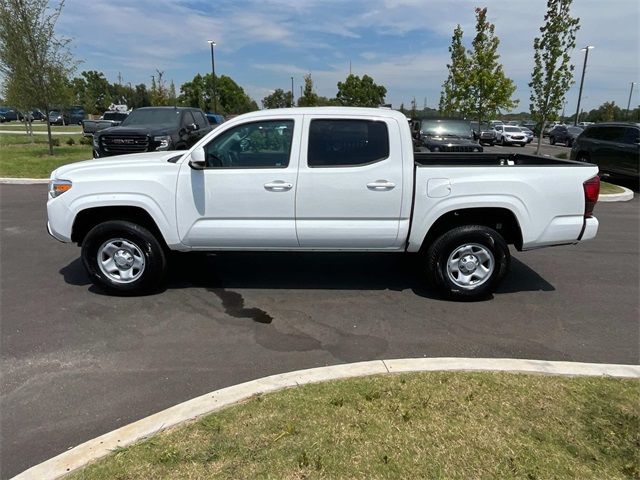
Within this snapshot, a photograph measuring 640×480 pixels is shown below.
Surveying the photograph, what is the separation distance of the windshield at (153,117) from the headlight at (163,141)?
1.16m

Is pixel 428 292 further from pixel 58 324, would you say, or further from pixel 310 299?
pixel 58 324

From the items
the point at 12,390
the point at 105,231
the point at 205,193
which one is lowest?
the point at 12,390

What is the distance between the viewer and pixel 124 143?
11.9m

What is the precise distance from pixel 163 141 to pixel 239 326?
925 centimetres

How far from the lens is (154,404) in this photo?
3.07m

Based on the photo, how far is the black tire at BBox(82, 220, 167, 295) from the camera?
4.71m

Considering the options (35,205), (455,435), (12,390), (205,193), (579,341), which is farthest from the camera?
(35,205)

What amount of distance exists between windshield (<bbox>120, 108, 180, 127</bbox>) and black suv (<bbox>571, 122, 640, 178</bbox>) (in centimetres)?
1260

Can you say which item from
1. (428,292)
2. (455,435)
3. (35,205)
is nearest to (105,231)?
(428,292)

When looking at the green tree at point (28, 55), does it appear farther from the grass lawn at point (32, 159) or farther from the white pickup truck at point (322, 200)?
the white pickup truck at point (322, 200)

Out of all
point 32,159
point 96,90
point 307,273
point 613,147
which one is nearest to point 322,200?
point 307,273

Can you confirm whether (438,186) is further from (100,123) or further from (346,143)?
(100,123)

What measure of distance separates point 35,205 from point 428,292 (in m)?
8.22

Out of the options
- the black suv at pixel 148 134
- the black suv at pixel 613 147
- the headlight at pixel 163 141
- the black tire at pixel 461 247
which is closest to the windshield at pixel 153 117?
the black suv at pixel 148 134
